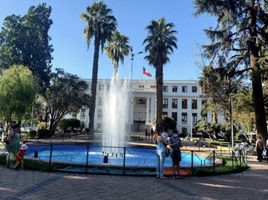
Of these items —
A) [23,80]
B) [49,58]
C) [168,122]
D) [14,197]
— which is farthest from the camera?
[49,58]

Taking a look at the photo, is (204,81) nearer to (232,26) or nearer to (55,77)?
(232,26)

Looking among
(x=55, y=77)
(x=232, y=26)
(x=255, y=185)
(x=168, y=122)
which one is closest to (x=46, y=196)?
(x=255, y=185)

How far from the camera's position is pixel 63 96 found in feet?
148

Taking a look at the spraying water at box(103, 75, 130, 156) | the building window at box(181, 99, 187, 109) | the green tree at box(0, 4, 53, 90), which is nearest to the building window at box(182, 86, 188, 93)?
the building window at box(181, 99, 187, 109)

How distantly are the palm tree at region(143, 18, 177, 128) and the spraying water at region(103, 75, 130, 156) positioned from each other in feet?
26.1

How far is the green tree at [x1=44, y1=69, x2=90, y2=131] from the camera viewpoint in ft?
149

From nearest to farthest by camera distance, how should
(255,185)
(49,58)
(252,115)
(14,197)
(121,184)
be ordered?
(14,197)
(121,184)
(255,185)
(252,115)
(49,58)

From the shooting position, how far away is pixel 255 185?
10266 millimetres

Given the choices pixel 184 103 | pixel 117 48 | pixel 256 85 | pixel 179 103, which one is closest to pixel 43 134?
pixel 117 48

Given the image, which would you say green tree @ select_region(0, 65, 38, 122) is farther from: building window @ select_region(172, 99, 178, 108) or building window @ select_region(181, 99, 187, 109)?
building window @ select_region(181, 99, 187, 109)

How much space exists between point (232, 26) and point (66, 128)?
37.1m

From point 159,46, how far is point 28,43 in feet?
75.9

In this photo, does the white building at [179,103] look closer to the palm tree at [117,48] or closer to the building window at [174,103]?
the building window at [174,103]

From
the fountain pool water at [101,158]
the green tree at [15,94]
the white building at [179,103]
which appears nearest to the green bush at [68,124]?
the white building at [179,103]
